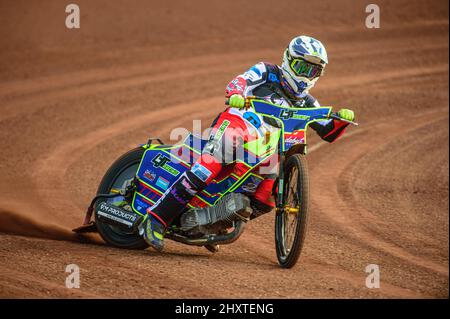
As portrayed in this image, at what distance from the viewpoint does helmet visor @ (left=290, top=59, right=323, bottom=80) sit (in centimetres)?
848

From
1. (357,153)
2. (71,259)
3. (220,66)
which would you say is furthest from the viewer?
(220,66)

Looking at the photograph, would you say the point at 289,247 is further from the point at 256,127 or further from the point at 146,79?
the point at 146,79

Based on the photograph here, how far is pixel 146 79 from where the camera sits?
1852cm

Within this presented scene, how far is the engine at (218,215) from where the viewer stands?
27.3 ft

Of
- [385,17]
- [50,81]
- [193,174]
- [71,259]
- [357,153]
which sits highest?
[385,17]

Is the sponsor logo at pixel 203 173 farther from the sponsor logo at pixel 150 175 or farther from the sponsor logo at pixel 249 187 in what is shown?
the sponsor logo at pixel 150 175

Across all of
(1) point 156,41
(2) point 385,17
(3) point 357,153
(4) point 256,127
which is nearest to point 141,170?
(4) point 256,127

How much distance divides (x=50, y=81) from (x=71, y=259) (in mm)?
→ 10341

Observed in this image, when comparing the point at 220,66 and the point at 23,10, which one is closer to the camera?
the point at 220,66

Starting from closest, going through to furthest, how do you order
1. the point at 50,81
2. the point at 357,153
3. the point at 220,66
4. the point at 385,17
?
the point at 357,153 < the point at 50,81 < the point at 220,66 < the point at 385,17

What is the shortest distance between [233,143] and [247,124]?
0.26 m

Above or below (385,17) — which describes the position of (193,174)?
below

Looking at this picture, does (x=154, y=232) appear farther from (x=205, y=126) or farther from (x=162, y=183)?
(x=205, y=126)
